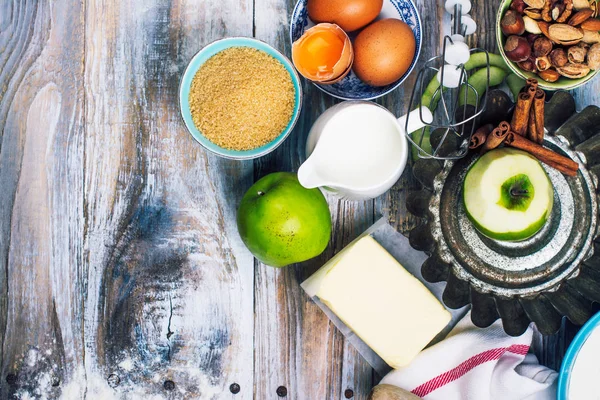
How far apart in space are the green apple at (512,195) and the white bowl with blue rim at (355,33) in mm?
187

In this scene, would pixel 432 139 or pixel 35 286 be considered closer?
pixel 432 139

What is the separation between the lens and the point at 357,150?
0.75m

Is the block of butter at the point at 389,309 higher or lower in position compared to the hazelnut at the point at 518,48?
lower

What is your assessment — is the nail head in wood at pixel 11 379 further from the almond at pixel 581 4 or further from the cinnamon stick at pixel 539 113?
the almond at pixel 581 4

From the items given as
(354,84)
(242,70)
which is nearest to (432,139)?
(354,84)

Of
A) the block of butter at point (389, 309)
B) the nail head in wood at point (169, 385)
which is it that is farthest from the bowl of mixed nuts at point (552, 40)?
the nail head in wood at point (169, 385)

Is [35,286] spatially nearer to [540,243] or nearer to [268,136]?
[268,136]

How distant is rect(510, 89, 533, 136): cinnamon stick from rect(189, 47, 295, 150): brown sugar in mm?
299

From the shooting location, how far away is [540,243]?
0.77 m

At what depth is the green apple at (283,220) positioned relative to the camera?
0.72 metres

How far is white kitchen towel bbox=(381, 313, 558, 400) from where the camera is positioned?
0.82 m

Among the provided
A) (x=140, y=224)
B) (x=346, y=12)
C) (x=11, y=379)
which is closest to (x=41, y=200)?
(x=140, y=224)

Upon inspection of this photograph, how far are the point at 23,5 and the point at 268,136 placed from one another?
1.43ft

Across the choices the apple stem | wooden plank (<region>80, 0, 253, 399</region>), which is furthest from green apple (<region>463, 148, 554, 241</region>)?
wooden plank (<region>80, 0, 253, 399</region>)
